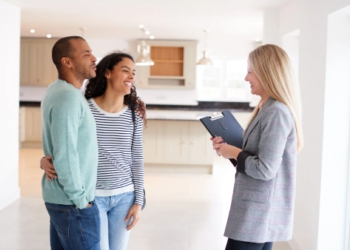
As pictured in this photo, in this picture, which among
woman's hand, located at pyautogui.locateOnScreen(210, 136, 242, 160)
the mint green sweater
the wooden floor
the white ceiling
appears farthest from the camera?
the white ceiling

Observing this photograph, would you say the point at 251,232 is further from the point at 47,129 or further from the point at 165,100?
the point at 165,100

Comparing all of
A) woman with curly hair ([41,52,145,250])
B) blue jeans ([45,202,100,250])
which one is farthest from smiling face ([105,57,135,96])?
blue jeans ([45,202,100,250])

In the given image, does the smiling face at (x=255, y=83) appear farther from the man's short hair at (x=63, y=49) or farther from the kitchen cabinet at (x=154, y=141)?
the kitchen cabinet at (x=154, y=141)

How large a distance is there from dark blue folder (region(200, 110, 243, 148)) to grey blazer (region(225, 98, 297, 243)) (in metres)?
0.20

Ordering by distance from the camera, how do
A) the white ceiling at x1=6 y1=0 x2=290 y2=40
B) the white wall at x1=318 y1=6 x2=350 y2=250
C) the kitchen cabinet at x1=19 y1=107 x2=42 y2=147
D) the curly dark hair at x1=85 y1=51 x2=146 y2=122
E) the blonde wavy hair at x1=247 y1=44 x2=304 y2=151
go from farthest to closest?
1. the kitchen cabinet at x1=19 y1=107 x2=42 y2=147
2. the white ceiling at x1=6 y1=0 x2=290 y2=40
3. the white wall at x1=318 y1=6 x2=350 y2=250
4. the curly dark hair at x1=85 y1=51 x2=146 y2=122
5. the blonde wavy hair at x1=247 y1=44 x2=304 y2=151

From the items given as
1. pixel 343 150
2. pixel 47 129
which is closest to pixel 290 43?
pixel 343 150

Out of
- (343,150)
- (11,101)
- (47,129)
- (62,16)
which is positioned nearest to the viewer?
(47,129)

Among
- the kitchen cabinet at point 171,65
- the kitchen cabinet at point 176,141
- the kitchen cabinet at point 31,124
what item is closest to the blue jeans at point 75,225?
the kitchen cabinet at point 176,141

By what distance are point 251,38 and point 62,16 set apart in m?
4.30

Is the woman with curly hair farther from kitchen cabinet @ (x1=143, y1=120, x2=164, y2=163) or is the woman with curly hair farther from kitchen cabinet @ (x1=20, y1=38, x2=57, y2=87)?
kitchen cabinet @ (x1=20, y1=38, x2=57, y2=87)

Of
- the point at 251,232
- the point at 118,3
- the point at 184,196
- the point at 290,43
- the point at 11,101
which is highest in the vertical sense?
the point at 118,3

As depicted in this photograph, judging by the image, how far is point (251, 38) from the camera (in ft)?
31.4

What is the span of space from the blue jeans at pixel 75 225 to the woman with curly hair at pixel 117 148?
214 millimetres

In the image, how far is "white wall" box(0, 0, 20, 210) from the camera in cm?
509
